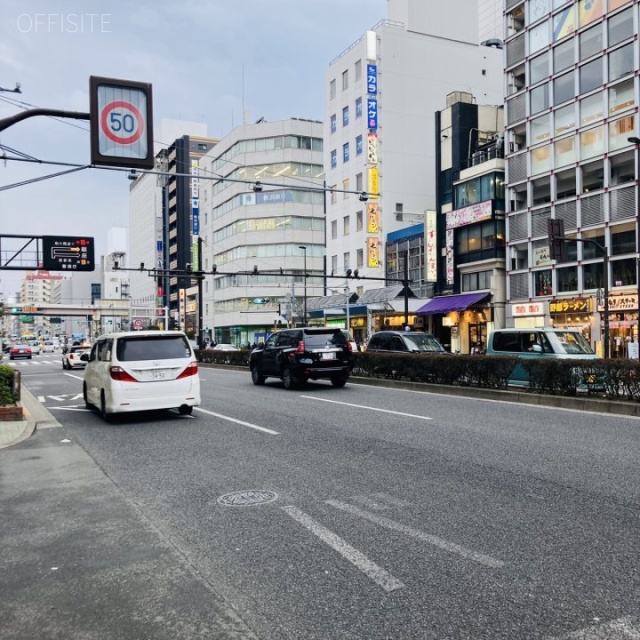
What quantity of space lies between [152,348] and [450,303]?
35126 mm

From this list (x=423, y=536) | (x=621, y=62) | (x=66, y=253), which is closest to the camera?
(x=423, y=536)

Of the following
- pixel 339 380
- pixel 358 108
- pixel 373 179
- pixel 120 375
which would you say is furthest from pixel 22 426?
pixel 358 108

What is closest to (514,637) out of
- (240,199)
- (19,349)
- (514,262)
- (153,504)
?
(153,504)

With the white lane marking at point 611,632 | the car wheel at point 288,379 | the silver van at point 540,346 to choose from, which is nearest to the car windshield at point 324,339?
the car wheel at point 288,379

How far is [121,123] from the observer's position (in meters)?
10.1

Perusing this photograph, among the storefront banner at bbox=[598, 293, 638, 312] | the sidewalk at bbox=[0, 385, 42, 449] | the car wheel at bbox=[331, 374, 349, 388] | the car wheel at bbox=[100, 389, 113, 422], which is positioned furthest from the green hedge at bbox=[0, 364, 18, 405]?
the storefront banner at bbox=[598, 293, 638, 312]

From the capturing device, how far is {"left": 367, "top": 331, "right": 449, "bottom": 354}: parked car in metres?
20.4

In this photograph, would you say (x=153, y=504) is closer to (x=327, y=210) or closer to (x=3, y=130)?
(x=3, y=130)

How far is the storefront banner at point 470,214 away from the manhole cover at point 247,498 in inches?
1549

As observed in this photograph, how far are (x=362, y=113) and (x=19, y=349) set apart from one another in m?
41.4

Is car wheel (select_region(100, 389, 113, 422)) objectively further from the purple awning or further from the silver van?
the purple awning

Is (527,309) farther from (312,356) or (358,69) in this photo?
(358,69)

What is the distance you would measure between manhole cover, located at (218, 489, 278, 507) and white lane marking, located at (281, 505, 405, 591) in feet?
1.21

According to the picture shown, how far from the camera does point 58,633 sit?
325 centimetres
